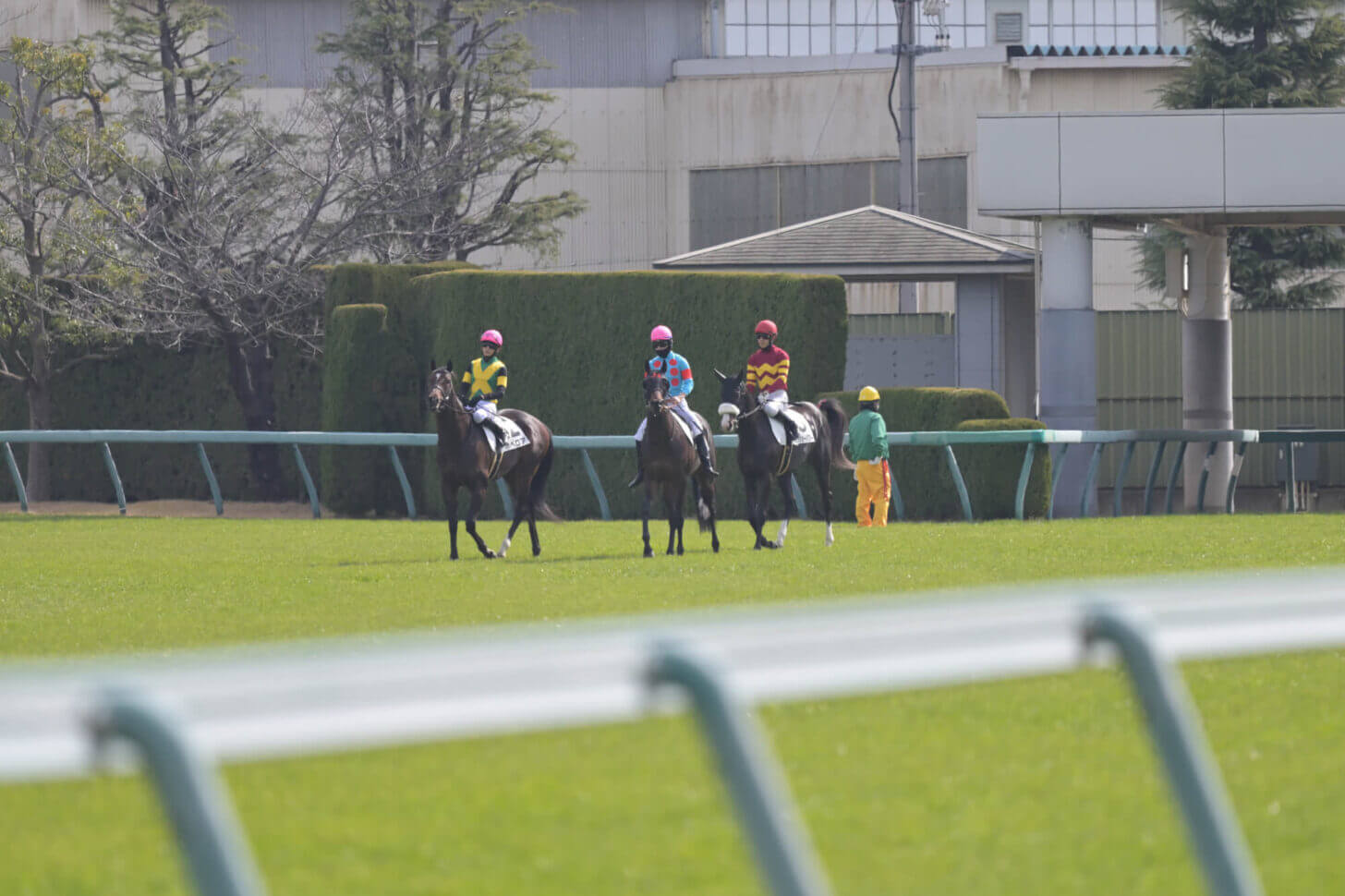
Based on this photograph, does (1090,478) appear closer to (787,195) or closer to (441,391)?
(441,391)

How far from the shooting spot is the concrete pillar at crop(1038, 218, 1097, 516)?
22188 mm

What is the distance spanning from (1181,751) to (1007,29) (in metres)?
48.7

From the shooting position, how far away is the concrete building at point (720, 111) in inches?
1597

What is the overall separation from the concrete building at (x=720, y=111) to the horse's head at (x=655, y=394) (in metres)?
25.8

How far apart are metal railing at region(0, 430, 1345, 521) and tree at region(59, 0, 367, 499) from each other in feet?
9.56

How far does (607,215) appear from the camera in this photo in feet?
141

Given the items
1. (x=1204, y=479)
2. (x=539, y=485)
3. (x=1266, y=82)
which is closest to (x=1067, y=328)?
(x=1204, y=479)

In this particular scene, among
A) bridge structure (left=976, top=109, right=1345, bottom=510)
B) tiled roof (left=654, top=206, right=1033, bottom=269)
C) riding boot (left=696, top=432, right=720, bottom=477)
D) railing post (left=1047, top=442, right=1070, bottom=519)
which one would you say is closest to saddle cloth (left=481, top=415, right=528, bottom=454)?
riding boot (left=696, top=432, right=720, bottom=477)

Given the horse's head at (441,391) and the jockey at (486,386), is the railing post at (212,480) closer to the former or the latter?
the jockey at (486,386)

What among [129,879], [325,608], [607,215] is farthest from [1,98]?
[129,879]

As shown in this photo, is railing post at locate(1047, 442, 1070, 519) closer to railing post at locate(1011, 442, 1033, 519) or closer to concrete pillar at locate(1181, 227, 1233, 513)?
railing post at locate(1011, 442, 1033, 519)

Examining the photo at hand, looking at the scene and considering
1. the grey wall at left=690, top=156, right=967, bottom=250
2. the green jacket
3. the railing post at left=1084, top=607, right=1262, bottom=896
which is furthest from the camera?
the grey wall at left=690, top=156, right=967, bottom=250

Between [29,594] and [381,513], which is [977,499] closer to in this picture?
[381,513]

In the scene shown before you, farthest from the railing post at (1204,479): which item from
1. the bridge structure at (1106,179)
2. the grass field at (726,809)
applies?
the grass field at (726,809)
